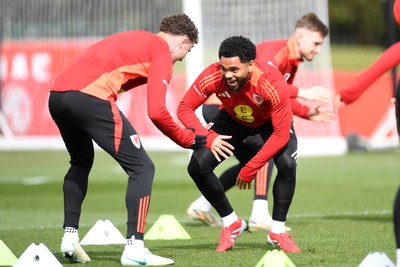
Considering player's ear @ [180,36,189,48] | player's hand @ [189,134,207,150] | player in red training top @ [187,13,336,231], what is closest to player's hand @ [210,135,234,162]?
player's hand @ [189,134,207,150]

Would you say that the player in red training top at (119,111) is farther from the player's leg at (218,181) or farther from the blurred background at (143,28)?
the blurred background at (143,28)

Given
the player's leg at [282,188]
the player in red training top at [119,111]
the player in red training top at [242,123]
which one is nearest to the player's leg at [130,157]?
the player in red training top at [119,111]

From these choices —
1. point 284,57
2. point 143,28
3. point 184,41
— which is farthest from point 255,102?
point 143,28

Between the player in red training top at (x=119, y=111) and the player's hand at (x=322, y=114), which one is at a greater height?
the player in red training top at (x=119, y=111)

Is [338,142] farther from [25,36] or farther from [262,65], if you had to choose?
[262,65]

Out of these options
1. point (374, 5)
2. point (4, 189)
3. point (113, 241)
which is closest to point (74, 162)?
point (113, 241)

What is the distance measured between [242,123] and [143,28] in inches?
551

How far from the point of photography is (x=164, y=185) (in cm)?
1625

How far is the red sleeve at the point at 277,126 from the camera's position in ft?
26.7

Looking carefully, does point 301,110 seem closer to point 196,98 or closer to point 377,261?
point 196,98

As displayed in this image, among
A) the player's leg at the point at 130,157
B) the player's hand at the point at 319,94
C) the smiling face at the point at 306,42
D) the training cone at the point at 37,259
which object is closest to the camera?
the training cone at the point at 37,259

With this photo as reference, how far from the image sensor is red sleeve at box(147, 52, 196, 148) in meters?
7.52

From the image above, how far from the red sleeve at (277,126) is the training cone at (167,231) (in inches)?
58.5

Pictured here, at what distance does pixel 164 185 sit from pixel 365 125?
10.8 metres
